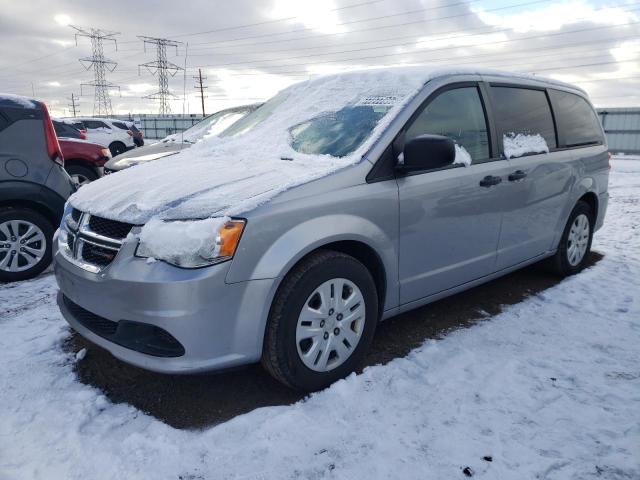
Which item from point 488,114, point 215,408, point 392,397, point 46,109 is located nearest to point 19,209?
point 46,109

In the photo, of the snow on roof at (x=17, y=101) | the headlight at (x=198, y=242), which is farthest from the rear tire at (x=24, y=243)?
the headlight at (x=198, y=242)

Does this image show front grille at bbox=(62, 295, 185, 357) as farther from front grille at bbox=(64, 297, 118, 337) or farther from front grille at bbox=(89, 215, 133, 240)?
front grille at bbox=(89, 215, 133, 240)

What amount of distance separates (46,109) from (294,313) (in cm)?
381

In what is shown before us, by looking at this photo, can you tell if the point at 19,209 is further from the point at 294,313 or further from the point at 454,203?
the point at 454,203

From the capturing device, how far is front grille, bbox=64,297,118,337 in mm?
2473

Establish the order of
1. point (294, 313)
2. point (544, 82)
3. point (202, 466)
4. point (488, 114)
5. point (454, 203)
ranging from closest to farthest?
point (202, 466) → point (294, 313) → point (454, 203) → point (488, 114) → point (544, 82)

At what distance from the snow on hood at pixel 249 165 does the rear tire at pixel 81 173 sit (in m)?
5.16

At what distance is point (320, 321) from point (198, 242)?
30.6 inches

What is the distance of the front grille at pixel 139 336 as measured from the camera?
225 centimetres

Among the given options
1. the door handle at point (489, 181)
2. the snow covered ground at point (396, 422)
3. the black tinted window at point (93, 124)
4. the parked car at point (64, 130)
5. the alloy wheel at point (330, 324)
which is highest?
the black tinted window at point (93, 124)

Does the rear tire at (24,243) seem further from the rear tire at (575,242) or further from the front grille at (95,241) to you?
the rear tire at (575,242)

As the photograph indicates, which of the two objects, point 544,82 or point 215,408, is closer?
point 215,408

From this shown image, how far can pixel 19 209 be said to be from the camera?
14.7 ft

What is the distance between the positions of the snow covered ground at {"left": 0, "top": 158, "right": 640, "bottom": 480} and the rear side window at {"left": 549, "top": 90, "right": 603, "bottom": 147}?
177 cm
